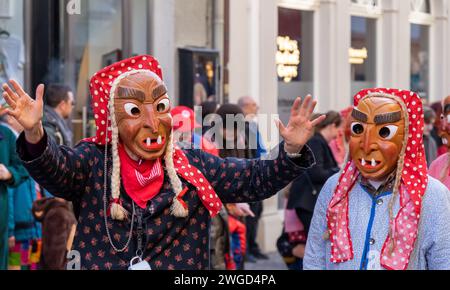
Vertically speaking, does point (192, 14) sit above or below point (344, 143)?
above

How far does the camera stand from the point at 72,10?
8.08 metres

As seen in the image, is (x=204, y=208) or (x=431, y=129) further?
(x=431, y=129)

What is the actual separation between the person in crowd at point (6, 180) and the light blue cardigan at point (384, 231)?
3.27m

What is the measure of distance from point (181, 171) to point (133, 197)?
0.23 m

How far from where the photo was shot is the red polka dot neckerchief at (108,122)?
4.05 m

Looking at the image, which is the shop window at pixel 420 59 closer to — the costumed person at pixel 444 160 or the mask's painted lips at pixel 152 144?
the costumed person at pixel 444 160

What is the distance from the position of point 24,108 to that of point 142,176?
1.80ft

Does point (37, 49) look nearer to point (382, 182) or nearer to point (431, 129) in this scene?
point (431, 129)

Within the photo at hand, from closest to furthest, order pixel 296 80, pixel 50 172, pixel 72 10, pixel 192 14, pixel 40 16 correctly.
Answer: pixel 50 172 → pixel 72 10 → pixel 40 16 → pixel 192 14 → pixel 296 80

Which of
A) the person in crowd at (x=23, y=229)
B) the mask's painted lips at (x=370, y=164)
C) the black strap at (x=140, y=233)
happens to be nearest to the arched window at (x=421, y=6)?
the person in crowd at (x=23, y=229)

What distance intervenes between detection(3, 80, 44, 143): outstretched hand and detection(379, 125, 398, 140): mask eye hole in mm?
1415

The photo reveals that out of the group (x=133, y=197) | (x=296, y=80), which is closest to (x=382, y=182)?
(x=133, y=197)

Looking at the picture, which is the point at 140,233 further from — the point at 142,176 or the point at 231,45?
the point at 231,45
